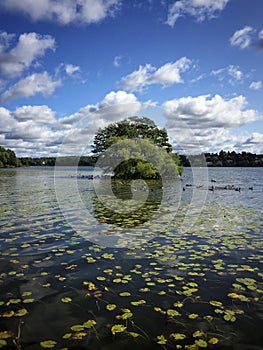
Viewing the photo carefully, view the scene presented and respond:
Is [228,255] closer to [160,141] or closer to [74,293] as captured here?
[74,293]

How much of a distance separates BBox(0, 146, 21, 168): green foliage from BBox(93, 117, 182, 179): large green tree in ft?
264

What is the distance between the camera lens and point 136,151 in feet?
148

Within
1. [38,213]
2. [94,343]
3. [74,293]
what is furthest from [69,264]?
[38,213]

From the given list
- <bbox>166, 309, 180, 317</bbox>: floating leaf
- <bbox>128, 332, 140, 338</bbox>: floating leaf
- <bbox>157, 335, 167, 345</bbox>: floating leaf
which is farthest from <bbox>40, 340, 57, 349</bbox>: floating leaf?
<bbox>166, 309, 180, 317</bbox>: floating leaf

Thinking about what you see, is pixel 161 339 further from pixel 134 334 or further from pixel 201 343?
pixel 201 343

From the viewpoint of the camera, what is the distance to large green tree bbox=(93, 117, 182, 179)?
45375 millimetres

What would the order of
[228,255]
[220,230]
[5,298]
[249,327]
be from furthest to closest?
[220,230] < [228,255] < [5,298] < [249,327]

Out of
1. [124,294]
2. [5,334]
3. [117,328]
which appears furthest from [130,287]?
[5,334]

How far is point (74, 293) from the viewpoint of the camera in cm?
614

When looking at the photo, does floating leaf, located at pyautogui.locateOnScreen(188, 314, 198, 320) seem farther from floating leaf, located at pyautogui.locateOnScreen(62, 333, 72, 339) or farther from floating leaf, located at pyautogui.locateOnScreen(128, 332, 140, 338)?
floating leaf, located at pyautogui.locateOnScreen(62, 333, 72, 339)

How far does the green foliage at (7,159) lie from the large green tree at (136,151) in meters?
80.6

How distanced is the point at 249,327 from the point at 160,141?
1910 inches

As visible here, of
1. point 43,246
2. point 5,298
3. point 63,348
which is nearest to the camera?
point 63,348

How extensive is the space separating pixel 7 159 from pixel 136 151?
9861cm
